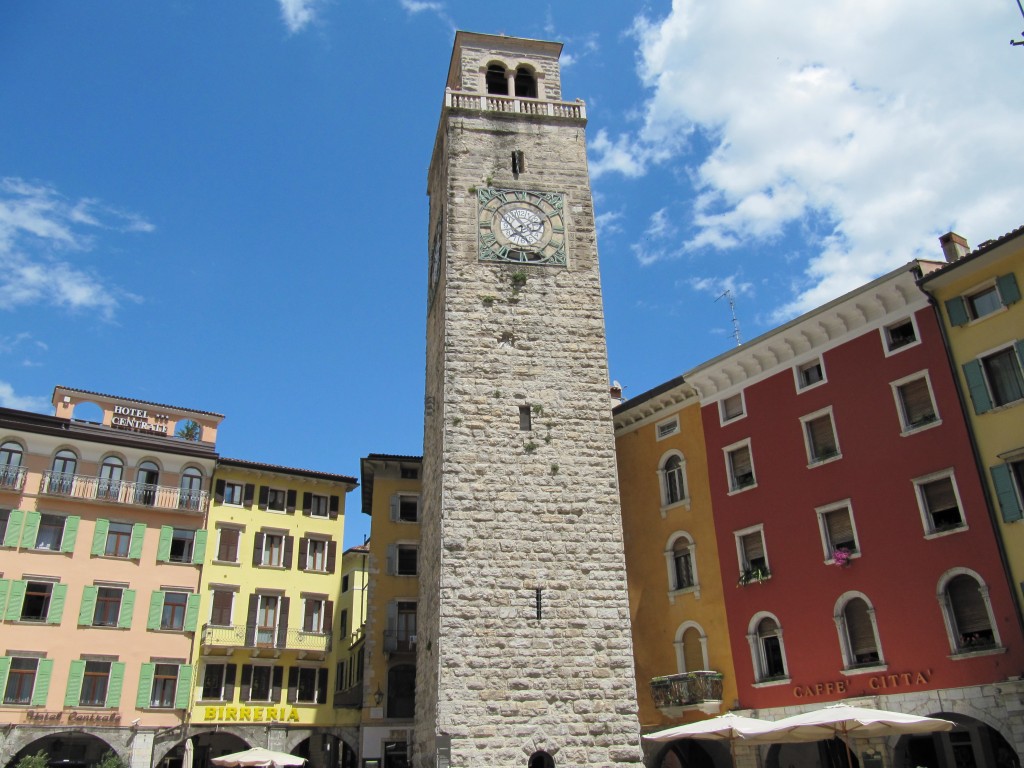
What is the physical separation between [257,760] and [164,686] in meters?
4.96

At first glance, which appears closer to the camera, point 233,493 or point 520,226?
point 520,226

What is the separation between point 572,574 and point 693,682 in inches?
239

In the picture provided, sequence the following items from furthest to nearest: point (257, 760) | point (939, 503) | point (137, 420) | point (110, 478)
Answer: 1. point (137, 420)
2. point (110, 478)
3. point (257, 760)
4. point (939, 503)

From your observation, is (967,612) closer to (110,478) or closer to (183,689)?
(183,689)

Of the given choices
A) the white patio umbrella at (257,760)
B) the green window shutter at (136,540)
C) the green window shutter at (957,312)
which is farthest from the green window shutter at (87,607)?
the green window shutter at (957,312)

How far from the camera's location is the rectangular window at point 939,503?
1764 cm

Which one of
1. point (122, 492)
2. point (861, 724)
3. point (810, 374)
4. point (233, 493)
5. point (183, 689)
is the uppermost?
point (233, 493)

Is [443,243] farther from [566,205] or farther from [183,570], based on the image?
[183,570]

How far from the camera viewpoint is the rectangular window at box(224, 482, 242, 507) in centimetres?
3097

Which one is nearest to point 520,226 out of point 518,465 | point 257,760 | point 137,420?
point 518,465

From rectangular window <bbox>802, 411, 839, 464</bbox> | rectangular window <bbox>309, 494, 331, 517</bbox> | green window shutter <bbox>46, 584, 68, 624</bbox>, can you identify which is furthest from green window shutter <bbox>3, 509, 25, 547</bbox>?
rectangular window <bbox>802, 411, 839, 464</bbox>

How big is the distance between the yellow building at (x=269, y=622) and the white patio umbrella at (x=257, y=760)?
3.20 m

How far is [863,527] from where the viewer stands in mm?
19203

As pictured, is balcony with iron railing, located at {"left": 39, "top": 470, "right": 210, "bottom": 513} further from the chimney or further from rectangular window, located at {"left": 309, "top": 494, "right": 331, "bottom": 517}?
the chimney
